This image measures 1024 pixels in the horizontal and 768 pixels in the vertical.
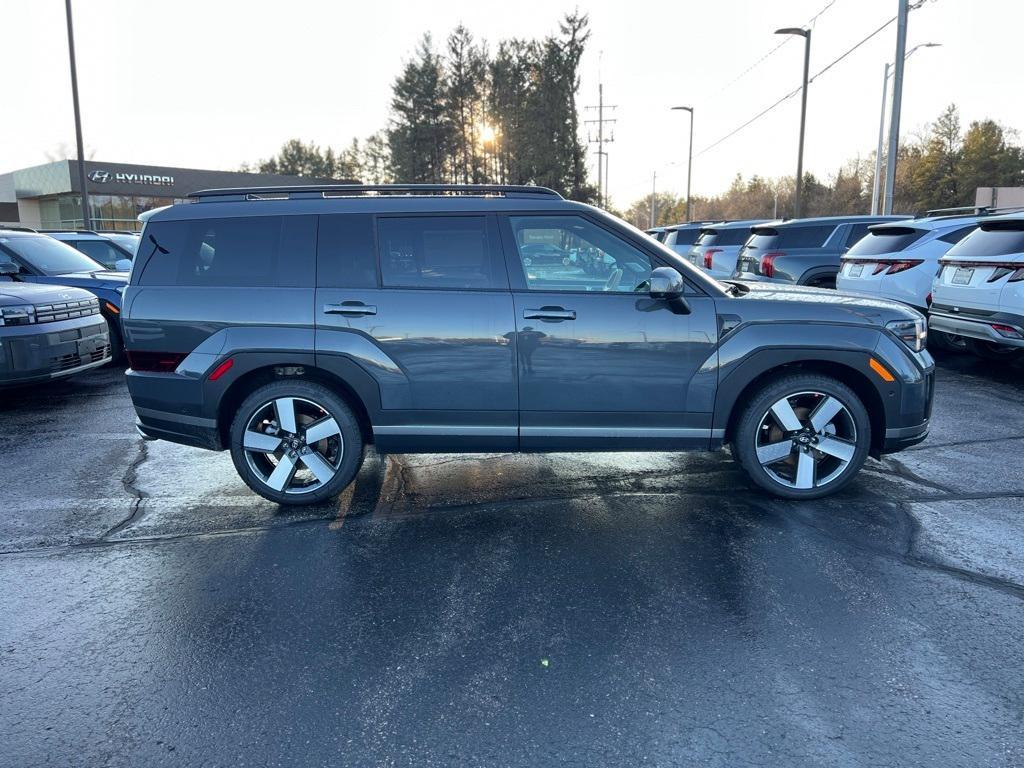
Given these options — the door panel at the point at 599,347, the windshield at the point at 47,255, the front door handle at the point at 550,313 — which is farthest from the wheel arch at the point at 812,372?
the windshield at the point at 47,255

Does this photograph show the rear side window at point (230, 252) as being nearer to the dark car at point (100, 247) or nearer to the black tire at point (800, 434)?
the black tire at point (800, 434)

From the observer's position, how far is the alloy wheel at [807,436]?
177 inches


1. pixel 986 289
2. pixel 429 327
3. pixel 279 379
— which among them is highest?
pixel 986 289

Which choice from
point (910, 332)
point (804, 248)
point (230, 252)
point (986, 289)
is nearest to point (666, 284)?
point (910, 332)

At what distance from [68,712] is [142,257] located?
2.81 m

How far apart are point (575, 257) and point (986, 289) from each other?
5.30m

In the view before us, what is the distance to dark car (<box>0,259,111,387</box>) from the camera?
709 centimetres

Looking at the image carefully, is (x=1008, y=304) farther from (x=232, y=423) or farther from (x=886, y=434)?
(x=232, y=423)

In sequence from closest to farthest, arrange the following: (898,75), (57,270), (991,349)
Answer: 1. (991,349)
2. (57,270)
3. (898,75)

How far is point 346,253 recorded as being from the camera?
4.44 m

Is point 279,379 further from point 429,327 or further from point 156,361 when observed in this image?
point 429,327

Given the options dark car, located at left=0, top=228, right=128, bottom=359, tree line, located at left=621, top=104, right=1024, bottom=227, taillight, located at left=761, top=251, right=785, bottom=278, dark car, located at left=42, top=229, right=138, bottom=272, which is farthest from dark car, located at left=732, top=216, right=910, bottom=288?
tree line, located at left=621, top=104, right=1024, bottom=227

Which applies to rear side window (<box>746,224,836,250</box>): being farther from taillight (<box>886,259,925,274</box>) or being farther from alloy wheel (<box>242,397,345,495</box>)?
alloy wheel (<box>242,397,345,495</box>)

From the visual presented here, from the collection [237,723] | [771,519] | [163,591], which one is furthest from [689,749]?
[163,591]
